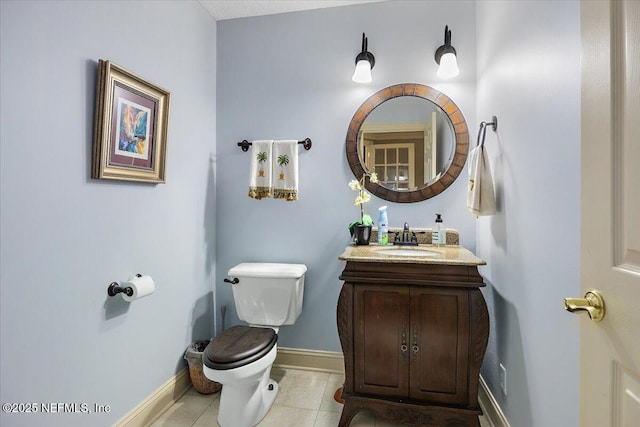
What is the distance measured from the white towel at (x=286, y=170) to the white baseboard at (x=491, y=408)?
5.29 ft

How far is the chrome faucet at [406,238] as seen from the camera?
1.96 meters

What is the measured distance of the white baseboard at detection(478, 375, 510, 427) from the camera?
150 cm

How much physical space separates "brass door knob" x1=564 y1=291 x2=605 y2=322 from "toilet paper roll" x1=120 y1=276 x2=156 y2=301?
5.29ft

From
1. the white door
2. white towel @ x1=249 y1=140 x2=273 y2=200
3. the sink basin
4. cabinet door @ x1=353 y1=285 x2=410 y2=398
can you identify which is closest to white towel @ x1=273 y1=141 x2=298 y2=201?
white towel @ x1=249 y1=140 x2=273 y2=200

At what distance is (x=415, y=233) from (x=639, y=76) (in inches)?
59.6

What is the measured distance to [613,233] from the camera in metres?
0.63

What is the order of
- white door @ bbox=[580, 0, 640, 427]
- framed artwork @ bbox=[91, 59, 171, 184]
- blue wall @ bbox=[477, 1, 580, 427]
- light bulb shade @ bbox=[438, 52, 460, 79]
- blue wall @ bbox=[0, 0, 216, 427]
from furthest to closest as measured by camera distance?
light bulb shade @ bbox=[438, 52, 460, 79]
framed artwork @ bbox=[91, 59, 171, 184]
blue wall @ bbox=[0, 0, 216, 427]
blue wall @ bbox=[477, 1, 580, 427]
white door @ bbox=[580, 0, 640, 427]

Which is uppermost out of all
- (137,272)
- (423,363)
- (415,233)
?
(415,233)

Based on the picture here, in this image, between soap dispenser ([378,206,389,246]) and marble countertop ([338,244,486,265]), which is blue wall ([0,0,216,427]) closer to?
marble countertop ([338,244,486,265])

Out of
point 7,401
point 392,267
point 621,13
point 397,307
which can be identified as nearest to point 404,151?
point 392,267

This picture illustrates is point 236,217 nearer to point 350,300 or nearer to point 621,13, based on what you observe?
point 350,300

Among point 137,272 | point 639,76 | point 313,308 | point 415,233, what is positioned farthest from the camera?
point 313,308

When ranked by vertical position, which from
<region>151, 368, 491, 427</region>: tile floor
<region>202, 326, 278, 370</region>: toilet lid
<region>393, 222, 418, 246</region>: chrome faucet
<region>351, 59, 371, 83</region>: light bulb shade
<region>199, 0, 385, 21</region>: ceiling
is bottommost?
<region>151, 368, 491, 427</region>: tile floor

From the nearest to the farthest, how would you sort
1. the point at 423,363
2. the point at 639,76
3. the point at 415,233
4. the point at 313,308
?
the point at 639,76 → the point at 423,363 → the point at 415,233 → the point at 313,308
